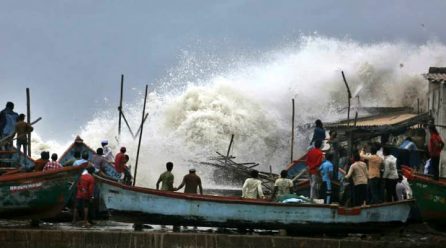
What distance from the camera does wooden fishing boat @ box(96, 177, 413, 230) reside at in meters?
15.6

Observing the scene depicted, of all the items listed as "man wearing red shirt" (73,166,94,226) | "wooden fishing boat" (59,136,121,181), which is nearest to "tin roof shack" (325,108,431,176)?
"wooden fishing boat" (59,136,121,181)

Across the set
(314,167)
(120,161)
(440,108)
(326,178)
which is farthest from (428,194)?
(440,108)

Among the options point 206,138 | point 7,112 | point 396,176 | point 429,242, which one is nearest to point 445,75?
point 396,176

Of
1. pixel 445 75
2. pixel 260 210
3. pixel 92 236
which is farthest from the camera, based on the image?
pixel 445 75

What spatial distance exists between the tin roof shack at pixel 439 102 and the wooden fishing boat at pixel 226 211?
8529mm

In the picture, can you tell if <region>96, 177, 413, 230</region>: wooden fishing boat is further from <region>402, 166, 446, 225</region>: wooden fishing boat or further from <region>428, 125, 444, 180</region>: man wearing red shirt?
<region>428, 125, 444, 180</region>: man wearing red shirt

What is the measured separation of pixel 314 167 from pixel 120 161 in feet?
14.9

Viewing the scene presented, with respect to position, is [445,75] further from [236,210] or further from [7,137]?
[7,137]

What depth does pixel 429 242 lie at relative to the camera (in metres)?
15.1

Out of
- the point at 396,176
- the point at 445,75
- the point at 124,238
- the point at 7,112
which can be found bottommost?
the point at 124,238

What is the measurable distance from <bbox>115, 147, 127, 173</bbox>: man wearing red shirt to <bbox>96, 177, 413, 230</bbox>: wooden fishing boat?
3.08 m

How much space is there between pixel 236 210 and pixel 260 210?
46cm

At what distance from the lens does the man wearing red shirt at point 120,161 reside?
18.9 metres

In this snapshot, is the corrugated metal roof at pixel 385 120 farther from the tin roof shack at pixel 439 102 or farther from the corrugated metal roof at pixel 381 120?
the tin roof shack at pixel 439 102
